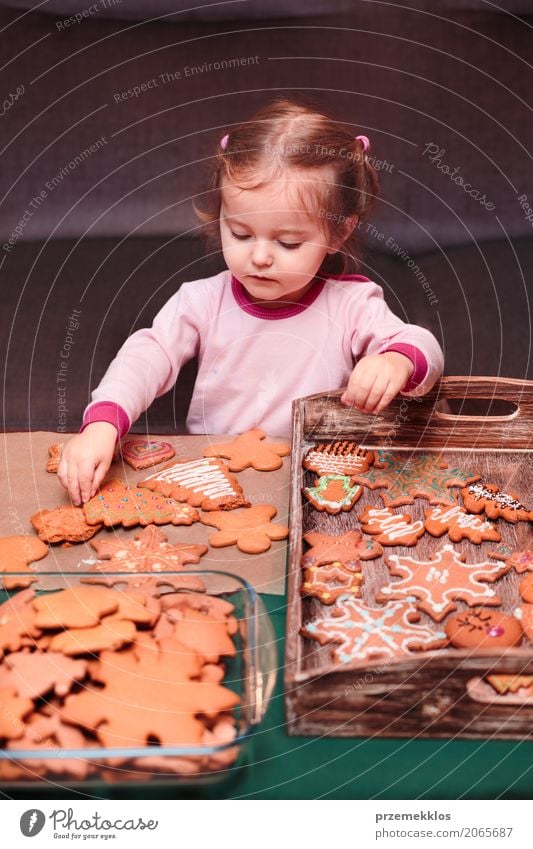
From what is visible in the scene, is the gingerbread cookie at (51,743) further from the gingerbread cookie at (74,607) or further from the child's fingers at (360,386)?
A: the child's fingers at (360,386)

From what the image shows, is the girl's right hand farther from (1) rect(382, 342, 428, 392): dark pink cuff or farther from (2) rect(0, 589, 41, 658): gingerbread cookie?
(1) rect(382, 342, 428, 392): dark pink cuff

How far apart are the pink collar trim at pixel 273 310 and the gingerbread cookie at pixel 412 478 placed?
269 millimetres

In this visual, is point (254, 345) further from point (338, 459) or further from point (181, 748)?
point (181, 748)

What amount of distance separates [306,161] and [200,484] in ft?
1.31

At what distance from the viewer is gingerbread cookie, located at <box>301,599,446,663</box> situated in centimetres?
69

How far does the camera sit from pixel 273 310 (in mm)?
1191

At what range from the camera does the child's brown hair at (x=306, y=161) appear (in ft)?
3.44

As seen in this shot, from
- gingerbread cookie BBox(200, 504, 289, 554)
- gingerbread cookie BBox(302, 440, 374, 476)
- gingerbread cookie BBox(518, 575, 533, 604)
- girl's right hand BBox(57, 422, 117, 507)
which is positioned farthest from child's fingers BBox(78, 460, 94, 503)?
gingerbread cookie BBox(518, 575, 533, 604)

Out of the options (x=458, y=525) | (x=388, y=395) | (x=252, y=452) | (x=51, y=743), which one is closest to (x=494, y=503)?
(x=458, y=525)

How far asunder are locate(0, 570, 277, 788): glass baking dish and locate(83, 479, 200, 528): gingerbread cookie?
Result: 6.5 inches

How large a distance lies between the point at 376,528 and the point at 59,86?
0.81 meters

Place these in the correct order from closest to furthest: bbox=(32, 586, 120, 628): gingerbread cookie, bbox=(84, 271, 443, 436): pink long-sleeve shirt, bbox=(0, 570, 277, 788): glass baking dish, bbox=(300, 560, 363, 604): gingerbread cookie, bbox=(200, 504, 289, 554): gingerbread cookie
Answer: bbox=(0, 570, 277, 788): glass baking dish → bbox=(32, 586, 120, 628): gingerbread cookie → bbox=(300, 560, 363, 604): gingerbread cookie → bbox=(200, 504, 289, 554): gingerbread cookie → bbox=(84, 271, 443, 436): pink long-sleeve shirt

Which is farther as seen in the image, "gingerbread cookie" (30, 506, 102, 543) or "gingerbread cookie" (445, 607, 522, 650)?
"gingerbread cookie" (30, 506, 102, 543)

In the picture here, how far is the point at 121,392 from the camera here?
105cm
